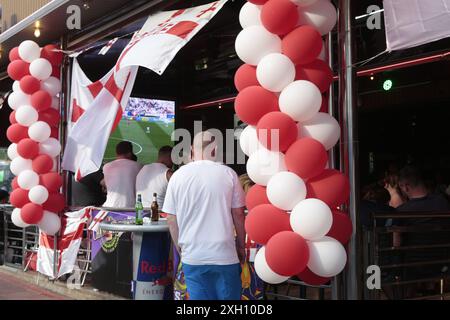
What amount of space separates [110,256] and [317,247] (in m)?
3.35

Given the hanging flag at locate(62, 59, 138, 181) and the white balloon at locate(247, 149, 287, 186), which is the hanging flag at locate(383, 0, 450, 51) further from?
the hanging flag at locate(62, 59, 138, 181)

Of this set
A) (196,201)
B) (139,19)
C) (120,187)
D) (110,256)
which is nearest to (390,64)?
(139,19)

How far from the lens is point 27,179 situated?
662 cm

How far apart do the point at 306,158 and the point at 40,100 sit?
178 inches

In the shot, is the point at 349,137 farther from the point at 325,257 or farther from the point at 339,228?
the point at 325,257

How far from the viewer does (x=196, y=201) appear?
3.71m

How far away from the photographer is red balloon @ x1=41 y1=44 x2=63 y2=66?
7.16 meters

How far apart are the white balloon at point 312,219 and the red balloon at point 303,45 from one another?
3.23 feet

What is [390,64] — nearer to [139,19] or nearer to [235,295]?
[139,19]

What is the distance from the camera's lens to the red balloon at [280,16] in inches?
142

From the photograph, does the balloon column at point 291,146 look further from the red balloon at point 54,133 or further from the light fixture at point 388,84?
the light fixture at point 388,84

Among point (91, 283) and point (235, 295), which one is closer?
point (235, 295)

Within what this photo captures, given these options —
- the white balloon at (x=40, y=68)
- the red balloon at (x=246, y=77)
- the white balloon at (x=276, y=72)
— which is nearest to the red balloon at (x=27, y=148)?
the white balloon at (x=40, y=68)

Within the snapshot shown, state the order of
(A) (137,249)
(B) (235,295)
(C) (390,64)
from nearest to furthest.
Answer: (B) (235,295), (A) (137,249), (C) (390,64)
